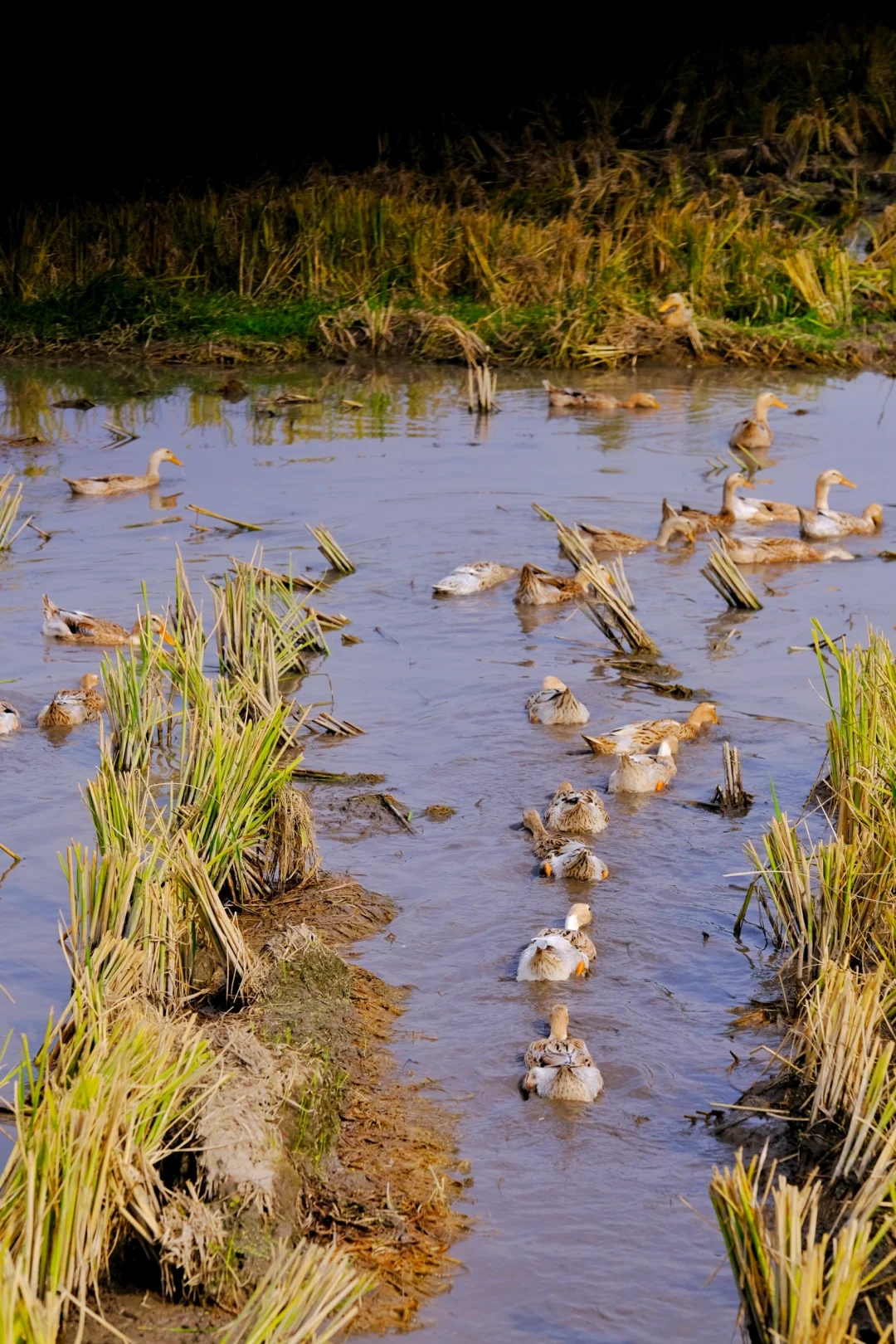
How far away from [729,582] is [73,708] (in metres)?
4.12

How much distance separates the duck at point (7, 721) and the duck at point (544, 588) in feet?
11.2

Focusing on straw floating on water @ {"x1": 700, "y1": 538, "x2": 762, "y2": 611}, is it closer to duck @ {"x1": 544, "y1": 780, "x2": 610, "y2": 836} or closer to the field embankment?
duck @ {"x1": 544, "y1": 780, "x2": 610, "y2": 836}

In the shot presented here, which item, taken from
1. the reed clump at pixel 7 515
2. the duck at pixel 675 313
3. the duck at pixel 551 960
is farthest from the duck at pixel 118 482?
the duck at pixel 551 960

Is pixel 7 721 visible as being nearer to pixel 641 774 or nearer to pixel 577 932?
pixel 641 774

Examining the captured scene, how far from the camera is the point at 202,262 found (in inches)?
760

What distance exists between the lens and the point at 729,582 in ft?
32.5

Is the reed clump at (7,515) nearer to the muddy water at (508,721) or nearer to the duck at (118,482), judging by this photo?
the muddy water at (508,721)

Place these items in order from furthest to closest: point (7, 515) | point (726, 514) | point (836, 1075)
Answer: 1. point (726, 514)
2. point (7, 515)
3. point (836, 1075)

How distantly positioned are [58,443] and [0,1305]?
41.0 ft

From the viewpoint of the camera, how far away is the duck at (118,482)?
12.9m

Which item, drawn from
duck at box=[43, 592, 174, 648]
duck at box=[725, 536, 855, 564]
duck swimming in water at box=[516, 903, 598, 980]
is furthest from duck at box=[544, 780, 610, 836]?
duck at box=[725, 536, 855, 564]

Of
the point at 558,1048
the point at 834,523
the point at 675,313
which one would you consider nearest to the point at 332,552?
the point at 834,523

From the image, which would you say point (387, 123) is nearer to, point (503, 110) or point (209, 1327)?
point (503, 110)

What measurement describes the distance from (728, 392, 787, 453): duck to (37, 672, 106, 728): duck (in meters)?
7.23
